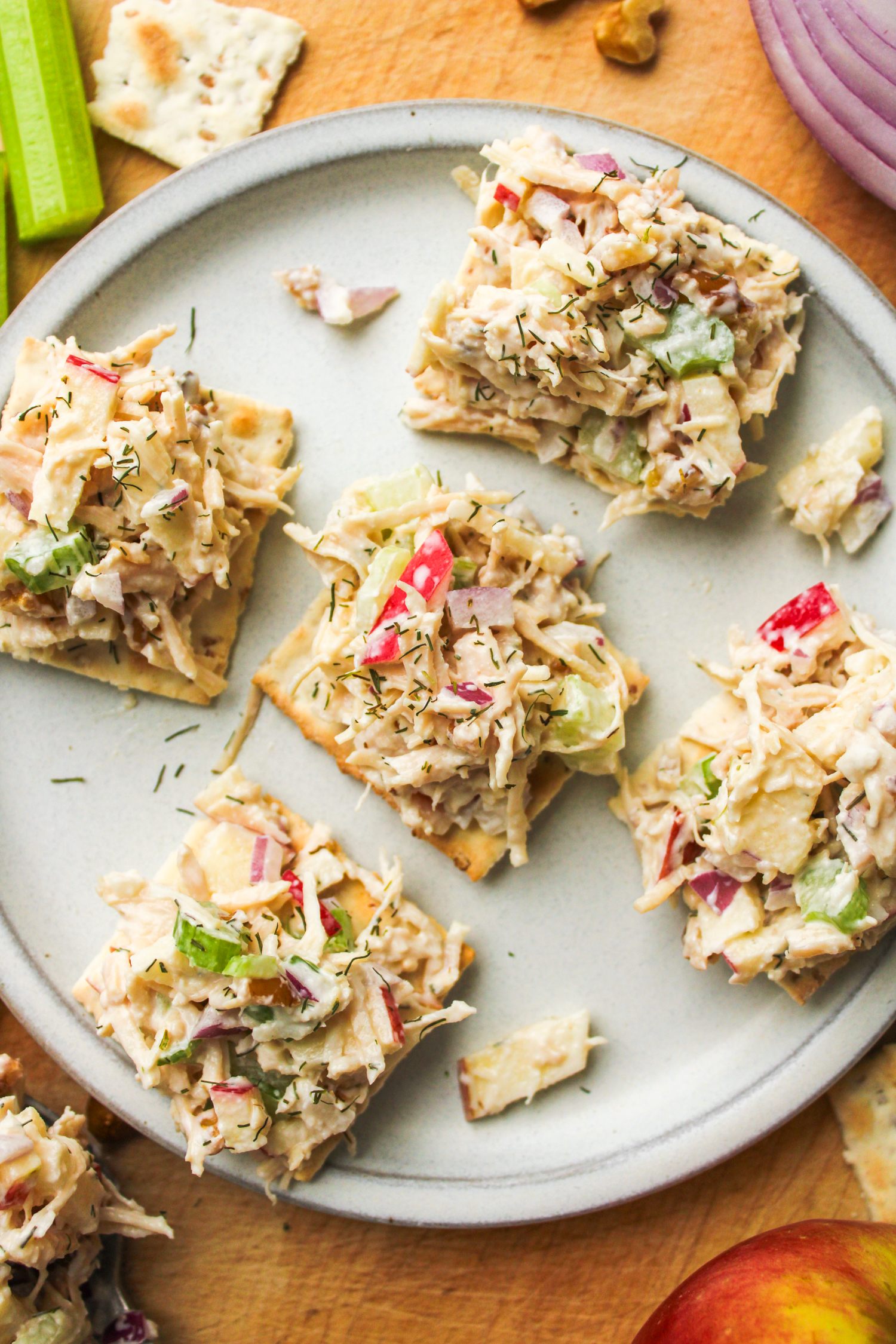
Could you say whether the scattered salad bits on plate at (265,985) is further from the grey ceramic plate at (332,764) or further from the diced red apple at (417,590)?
the diced red apple at (417,590)

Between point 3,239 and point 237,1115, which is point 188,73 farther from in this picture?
point 237,1115

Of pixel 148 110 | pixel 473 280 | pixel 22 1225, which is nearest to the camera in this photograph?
pixel 22 1225

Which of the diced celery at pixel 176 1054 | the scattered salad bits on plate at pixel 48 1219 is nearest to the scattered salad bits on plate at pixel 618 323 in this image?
the diced celery at pixel 176 1054

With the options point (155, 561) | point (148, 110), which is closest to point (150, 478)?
point (155, 561)

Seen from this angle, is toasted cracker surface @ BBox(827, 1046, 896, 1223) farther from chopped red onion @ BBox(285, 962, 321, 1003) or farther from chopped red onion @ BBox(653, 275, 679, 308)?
chopped red onion @ BBox(653, 275, 679, 308)

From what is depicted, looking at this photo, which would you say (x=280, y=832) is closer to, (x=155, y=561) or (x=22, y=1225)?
(x=155, y=561)

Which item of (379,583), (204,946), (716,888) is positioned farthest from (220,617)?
(716,888)

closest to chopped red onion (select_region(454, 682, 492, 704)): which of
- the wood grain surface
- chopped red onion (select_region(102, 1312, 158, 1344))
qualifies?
the wood grain surface
